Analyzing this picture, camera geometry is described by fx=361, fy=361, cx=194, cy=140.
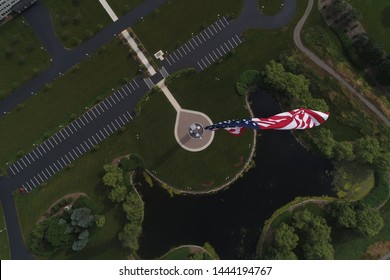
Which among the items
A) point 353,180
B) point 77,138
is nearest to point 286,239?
point 353,180

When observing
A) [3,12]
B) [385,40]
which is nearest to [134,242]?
[3,12]

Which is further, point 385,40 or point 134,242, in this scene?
point 385,40

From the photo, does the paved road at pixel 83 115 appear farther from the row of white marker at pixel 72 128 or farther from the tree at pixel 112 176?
the tree at pixel 112 176

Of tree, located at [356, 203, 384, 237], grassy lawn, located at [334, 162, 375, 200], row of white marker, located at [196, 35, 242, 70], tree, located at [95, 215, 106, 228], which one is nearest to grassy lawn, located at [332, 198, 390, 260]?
tree, located at [356, 203, 384, 237]

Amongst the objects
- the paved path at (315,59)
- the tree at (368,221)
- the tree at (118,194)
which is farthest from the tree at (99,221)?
A: the paved path at (315,59)

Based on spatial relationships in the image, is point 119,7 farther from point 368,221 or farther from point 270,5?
point 368,221

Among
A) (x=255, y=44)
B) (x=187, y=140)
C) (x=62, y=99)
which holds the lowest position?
(x=187, y=140)

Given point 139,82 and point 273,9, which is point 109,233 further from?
point 273,9
